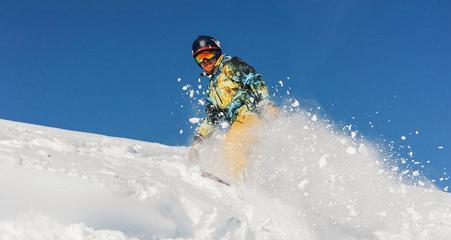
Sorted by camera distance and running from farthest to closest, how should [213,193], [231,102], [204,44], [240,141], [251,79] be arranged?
[204,44] → [231,102] → [251,79] → [240,141] → [213,193]

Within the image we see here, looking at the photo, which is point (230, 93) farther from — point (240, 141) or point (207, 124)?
point (240, 141)

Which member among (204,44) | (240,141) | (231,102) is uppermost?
(204,44)

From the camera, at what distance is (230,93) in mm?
7406

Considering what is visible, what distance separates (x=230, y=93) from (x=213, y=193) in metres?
2.42

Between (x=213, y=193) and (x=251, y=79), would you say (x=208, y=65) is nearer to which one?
(x=251, y=79)

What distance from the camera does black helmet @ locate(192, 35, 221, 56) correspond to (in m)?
7.57

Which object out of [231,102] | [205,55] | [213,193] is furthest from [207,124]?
[213,193]

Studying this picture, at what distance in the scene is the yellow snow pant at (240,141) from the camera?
648cm

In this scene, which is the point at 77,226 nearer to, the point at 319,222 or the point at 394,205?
the point at 319,222

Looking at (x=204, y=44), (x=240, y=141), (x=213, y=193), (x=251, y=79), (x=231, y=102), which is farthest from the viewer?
(x=204, y=44)

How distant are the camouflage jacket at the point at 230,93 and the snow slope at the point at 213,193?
0.36 metres

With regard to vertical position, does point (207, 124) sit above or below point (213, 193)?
above

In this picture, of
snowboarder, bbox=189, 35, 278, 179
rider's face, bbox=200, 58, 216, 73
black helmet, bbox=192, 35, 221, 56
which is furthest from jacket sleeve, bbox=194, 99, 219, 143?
black helmet, bbox=192, 35, 221, 56

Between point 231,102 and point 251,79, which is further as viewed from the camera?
point 231,102
